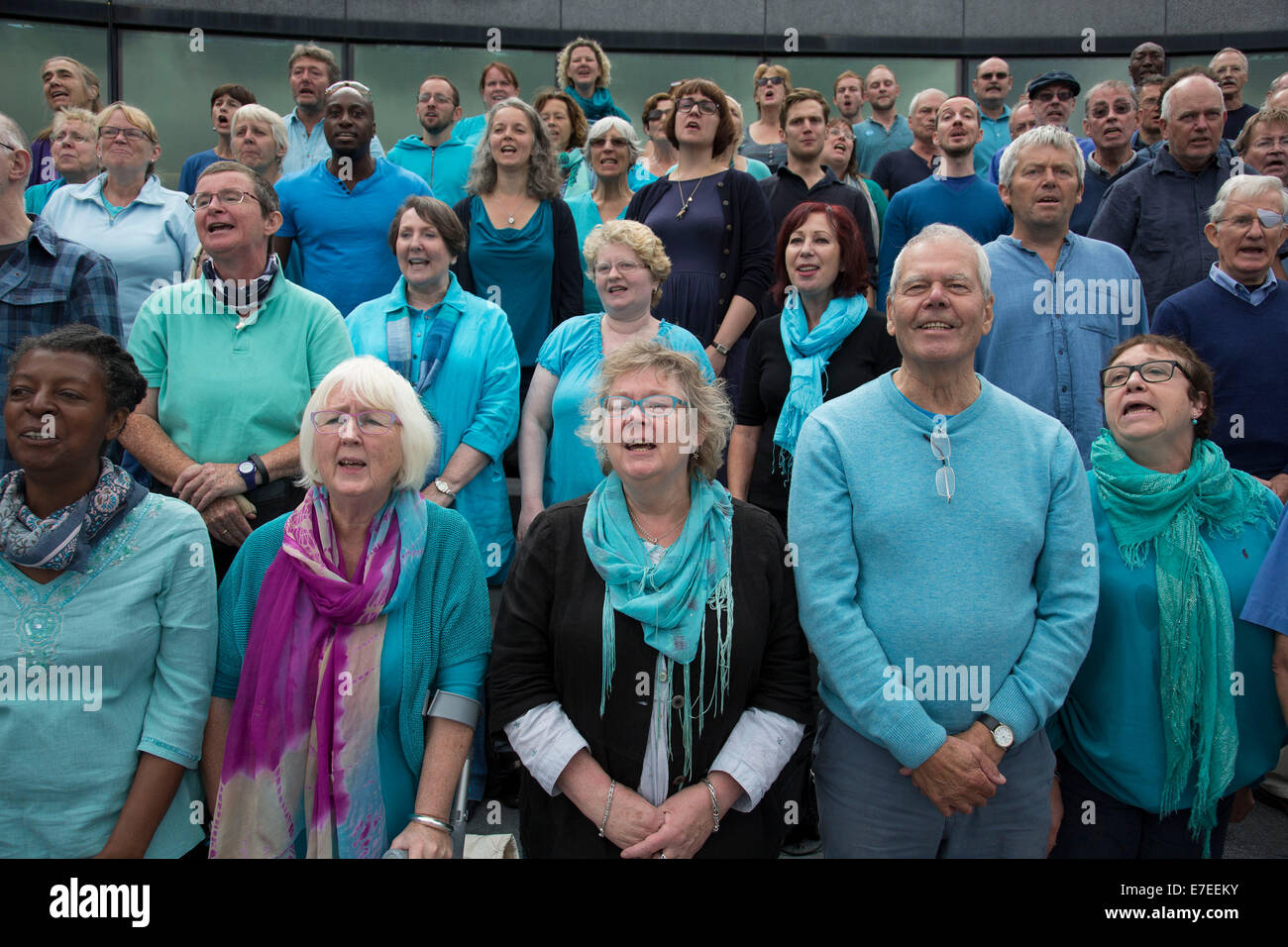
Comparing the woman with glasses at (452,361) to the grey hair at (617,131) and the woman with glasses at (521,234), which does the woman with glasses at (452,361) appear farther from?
the grey hair at (617,131)

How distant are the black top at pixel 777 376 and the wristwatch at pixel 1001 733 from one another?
1.53 m

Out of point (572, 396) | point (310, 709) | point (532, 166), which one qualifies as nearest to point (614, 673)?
point (310, 709)

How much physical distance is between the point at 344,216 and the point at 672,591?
3278 mm

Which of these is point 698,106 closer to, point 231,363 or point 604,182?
point 604,182

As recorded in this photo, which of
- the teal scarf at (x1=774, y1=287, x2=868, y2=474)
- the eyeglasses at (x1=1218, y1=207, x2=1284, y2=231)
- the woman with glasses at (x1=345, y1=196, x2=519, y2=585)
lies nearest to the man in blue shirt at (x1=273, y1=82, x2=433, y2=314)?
the woman with glasses at (x1=345, y1=196, x2=519, y2=585)

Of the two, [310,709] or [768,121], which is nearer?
[310,709]

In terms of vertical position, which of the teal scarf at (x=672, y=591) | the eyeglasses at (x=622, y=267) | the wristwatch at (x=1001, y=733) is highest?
the eyeglasses at (x=622, y=267)

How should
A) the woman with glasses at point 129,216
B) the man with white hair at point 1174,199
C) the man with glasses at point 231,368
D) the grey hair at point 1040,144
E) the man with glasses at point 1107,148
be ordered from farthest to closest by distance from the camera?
1. the man with glasses at point 1107,148
2. the man with white hair at point 1174,199
3. the woman with glasses at point 129,216
4. the grey hair at point 1040,144
5. the man with glasses at point 231,368

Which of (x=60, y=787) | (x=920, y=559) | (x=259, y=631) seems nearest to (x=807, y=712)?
(x=920, y=559)

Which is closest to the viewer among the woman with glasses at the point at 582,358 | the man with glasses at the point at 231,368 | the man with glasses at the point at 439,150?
the man with glasses at the point at 231,368

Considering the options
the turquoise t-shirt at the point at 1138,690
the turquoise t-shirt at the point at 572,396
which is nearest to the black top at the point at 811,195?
the turquoise t-shirt at the point at 572,396

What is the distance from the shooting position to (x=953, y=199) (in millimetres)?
5855

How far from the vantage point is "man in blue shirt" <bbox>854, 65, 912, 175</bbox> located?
27.7ft

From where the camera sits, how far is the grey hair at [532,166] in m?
5.32
